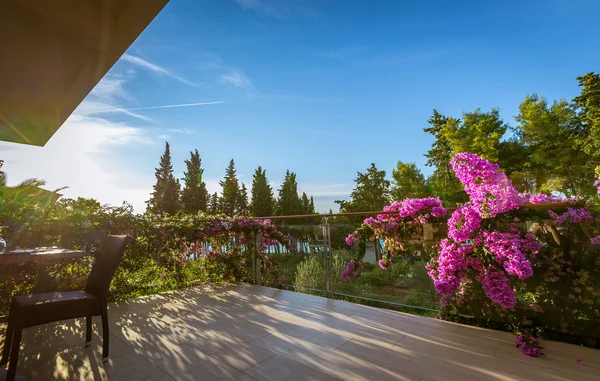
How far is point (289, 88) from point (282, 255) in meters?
4.21

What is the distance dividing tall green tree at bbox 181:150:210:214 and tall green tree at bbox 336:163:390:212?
43.2 feet

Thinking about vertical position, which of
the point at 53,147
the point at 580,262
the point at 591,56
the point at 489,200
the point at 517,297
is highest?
the point at 591,56

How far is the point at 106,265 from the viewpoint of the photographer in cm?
192

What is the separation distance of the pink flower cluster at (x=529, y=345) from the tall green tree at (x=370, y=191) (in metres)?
19.2

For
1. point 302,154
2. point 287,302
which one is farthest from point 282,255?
point 302,154

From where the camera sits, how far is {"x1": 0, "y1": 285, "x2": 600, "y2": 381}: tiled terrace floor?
171 cm

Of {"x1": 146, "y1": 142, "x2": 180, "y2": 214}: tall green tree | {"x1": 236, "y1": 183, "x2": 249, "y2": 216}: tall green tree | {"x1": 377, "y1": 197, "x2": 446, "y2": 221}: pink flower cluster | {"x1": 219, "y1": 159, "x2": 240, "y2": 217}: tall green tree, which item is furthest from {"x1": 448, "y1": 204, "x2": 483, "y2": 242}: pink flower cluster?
{"x1": 219, "y1": 159, "x2": 240, "y2": 217}: tall green tree

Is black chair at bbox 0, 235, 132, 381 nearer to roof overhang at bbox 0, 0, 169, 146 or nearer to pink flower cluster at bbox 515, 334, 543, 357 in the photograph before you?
roof overhang at bbox 0, 0, 169, 146

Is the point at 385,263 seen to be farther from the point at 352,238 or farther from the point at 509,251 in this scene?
the point at 509,251

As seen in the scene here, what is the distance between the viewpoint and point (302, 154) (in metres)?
12.0

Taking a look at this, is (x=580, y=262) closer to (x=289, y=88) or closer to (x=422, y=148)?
(x=289, y=88)

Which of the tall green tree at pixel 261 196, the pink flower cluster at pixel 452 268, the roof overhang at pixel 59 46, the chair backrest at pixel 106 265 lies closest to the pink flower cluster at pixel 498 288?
the pink flower cluster at pixel 452 268

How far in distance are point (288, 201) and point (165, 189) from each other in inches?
462

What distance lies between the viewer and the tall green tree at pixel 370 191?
2123 centimetres
